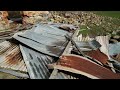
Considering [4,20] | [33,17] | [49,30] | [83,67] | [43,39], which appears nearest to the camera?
[83,67]

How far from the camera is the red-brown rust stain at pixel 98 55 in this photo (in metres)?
6.29

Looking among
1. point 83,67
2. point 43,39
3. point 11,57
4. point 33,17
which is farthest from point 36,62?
point 33,17

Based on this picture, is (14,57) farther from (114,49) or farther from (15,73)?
(114,49)

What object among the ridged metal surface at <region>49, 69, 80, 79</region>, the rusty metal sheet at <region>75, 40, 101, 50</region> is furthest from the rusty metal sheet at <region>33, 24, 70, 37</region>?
the ridged metal surface at <region>49, 69, 80, 79</region>

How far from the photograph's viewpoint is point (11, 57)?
6.19 m

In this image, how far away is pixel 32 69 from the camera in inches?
213

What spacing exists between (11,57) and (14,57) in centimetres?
9

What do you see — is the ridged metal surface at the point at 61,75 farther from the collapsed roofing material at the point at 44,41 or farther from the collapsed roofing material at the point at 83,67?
the collapsed roofing material at the point at 44,41

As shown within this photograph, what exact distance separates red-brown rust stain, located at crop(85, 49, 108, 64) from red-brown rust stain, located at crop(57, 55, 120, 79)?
24.3 inches

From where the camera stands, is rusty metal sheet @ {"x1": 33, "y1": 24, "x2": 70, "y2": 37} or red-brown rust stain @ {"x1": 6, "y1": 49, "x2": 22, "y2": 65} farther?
rusty metal sheet @ {"x1": 33, "y1": 24, "x2": 70, "y2": 37}

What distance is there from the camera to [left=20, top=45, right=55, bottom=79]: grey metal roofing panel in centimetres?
517

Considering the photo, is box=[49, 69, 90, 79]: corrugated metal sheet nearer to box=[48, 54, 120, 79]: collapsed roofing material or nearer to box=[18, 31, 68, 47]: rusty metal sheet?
box=[48, 54, 120, 79]: collapsed roofing material

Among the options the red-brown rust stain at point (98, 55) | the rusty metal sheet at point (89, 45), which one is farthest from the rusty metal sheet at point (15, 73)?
the rusty metal sheet at point (89, 45)
